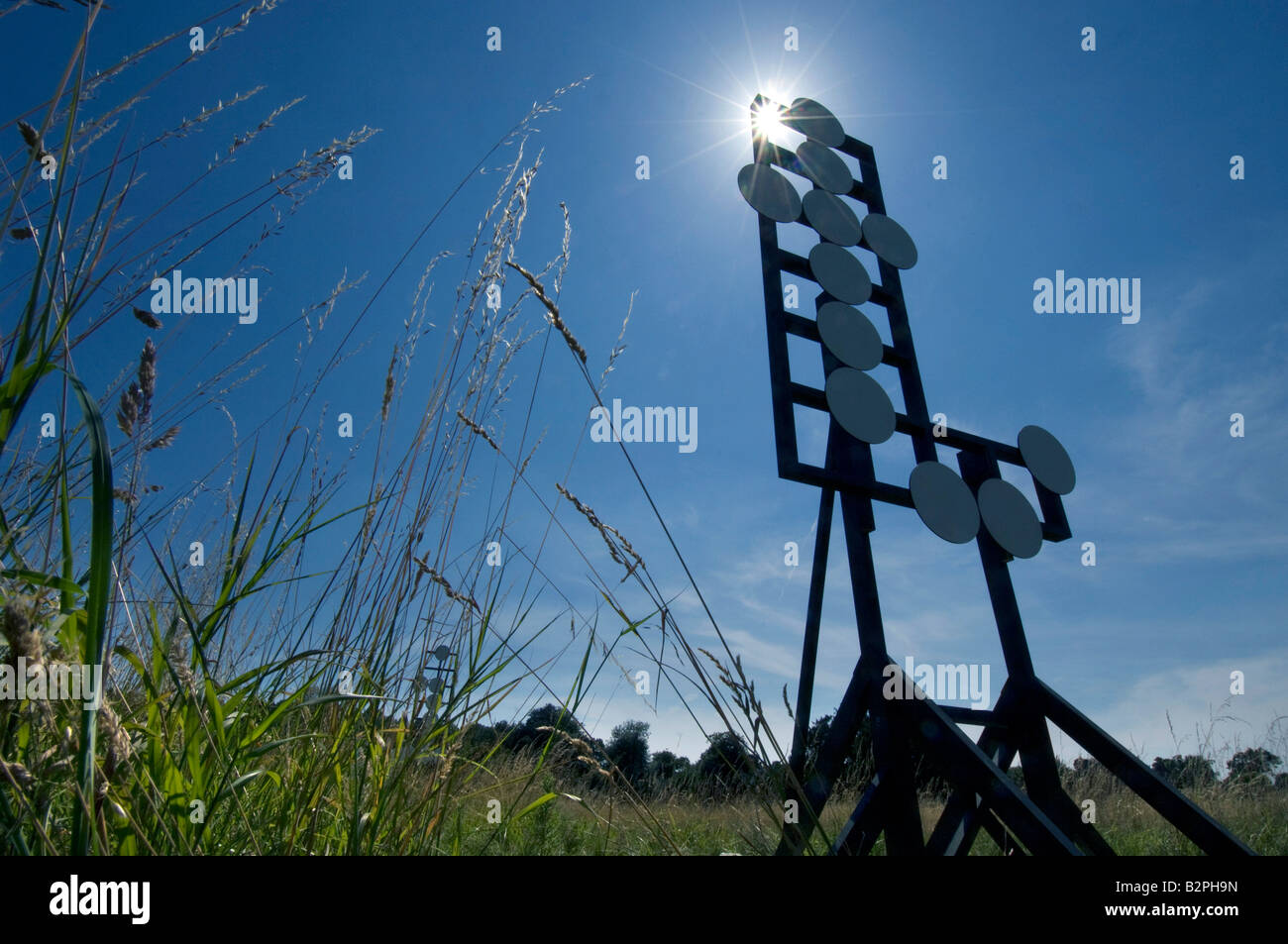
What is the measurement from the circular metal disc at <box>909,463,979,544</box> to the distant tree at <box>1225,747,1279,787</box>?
3703 millimetres

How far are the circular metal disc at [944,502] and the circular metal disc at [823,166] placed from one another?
1.26 meters

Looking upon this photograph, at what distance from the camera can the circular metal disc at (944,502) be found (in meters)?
2.33

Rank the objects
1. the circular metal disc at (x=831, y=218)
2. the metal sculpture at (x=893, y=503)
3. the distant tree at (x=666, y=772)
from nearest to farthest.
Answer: the metal sculpture at (x=893, y=503), the circular metal disc at (x=831, y=218), the distant tree at (x=666, y=772)

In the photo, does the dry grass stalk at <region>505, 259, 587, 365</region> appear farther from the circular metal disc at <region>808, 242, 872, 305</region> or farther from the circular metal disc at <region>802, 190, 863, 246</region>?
the circular metal disc at <region>802, 190, 863, 246</region>

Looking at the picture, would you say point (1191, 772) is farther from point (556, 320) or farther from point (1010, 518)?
point (556, 320)

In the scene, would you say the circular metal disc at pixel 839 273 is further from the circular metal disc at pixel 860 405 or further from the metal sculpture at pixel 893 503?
the circular metal disc at pixel 860 405

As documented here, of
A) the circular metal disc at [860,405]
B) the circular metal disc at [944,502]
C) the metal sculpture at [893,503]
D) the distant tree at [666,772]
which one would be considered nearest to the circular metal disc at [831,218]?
the metal sculpture at [893,503]

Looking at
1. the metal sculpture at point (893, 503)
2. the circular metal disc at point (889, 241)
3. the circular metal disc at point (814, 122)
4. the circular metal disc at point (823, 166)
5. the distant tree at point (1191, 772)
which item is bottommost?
the distant tree at point (1191, 772)

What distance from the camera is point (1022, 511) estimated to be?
2.61 meters

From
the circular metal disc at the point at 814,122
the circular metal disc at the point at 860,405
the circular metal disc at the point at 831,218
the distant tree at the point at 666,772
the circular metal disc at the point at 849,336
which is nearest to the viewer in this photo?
the circular metal disc at the point at 860,405

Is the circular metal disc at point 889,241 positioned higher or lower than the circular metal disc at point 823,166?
lower

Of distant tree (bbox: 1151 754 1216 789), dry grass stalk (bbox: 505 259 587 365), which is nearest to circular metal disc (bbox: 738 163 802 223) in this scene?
dry grass stalk (bbox: 505 259 587 365)
